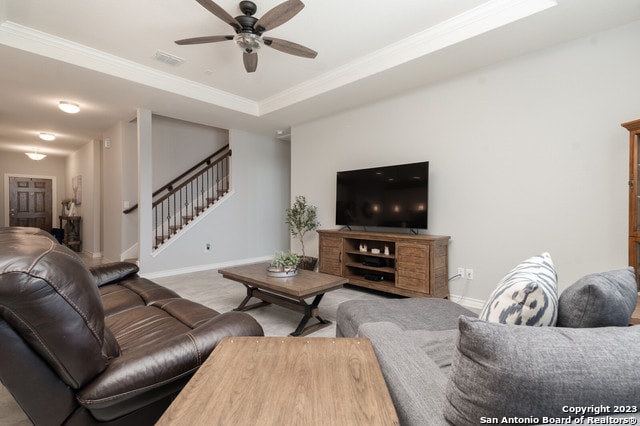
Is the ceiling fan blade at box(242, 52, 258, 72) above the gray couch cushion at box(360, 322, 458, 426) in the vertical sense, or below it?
above

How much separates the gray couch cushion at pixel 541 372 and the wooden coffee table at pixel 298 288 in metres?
1.79

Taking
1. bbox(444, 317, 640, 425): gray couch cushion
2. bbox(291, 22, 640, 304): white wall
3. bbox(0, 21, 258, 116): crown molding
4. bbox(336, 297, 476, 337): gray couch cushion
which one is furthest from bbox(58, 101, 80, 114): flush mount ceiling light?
bbox(444, 317, 640, 425): gray couch cushion

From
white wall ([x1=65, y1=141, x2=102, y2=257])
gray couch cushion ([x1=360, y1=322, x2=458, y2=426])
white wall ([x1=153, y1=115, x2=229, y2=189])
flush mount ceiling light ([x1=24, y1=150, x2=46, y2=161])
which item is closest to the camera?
gray couch cushion ([x1=360, y1=322, x2=458, y2=426])

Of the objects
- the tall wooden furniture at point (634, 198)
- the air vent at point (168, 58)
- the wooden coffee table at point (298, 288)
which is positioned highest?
the air vent at point (168, 58)

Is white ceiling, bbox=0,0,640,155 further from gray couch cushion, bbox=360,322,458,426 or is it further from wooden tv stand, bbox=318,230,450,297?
gray couch cushion, bbox=360,322,458,426

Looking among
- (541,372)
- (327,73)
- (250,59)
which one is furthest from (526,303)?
(327,73)

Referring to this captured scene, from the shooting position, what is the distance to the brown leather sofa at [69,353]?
2.68 ft

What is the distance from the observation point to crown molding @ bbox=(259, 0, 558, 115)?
7.91 ft

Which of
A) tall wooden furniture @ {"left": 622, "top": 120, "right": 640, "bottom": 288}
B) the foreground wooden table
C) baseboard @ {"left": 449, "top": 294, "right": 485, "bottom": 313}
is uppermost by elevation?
tall wooden furniture @ {"left": 622, "top": 120, "right": 640, "bottom": 288}

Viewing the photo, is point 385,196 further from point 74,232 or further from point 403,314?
point 74,232

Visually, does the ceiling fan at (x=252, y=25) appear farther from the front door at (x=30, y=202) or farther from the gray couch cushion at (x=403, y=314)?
the front door at (x=30, y=202)

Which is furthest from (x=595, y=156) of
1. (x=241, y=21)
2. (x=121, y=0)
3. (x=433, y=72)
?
(x=121, y=0)

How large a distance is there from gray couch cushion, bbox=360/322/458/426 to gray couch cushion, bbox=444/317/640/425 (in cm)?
10

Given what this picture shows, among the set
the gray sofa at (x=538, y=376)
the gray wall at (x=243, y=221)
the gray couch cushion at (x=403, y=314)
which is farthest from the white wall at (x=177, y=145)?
the gray sofa at (x=538, y=376)
